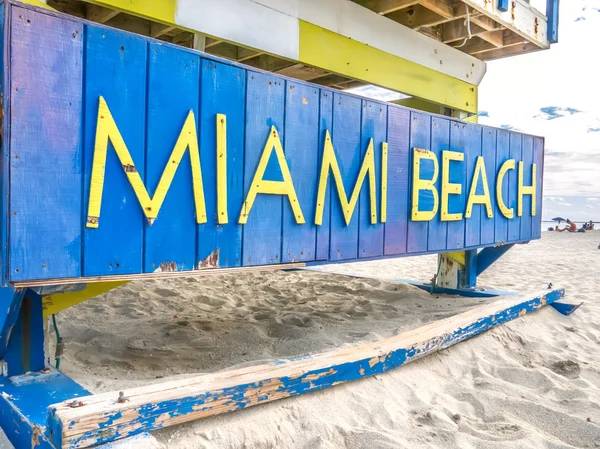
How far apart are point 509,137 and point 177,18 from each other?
3.05 meters

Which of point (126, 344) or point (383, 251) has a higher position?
point (383, 251)

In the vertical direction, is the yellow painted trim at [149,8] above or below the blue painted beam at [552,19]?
below

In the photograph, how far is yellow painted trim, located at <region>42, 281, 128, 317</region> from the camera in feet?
7.30

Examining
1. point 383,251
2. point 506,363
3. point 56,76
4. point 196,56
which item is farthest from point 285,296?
point 56,76

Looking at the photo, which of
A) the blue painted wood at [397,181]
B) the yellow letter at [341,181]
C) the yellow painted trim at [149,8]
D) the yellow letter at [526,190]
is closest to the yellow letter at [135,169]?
the yellow letter at [341,181]

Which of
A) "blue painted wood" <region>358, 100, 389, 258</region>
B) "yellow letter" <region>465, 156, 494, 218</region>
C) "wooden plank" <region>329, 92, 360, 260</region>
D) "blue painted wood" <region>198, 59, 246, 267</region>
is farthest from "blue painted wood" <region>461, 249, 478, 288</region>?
"blue painted wood" <region>198, 59, 246, 267</region>

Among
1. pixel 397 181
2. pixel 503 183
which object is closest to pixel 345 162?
pixel 397 181

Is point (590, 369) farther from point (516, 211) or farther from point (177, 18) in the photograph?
point (177, 18)

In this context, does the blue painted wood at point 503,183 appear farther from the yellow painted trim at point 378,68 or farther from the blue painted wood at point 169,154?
the blue painted wood at point 169,154

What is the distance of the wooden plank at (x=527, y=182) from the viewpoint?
4.78 metres

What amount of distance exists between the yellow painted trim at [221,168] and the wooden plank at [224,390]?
747mm

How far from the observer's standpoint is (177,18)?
324 cm

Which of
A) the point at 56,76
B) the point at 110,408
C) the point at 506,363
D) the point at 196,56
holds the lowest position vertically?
the point at 506,363

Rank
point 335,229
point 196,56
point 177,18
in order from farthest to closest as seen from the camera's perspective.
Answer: point 177,18, point 335,229, point 196,56
